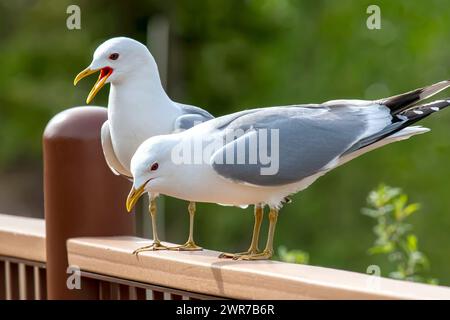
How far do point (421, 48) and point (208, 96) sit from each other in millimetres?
1372

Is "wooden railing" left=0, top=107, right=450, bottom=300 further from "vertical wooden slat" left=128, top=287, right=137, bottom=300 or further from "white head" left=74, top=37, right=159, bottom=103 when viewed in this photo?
"white head" left=74, top=37, right=159, bottom=103

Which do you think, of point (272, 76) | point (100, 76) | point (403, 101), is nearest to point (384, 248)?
point (403, 101)

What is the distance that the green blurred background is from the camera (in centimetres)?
553

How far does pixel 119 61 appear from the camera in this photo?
1.81 meters

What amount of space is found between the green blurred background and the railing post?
348 centimetres

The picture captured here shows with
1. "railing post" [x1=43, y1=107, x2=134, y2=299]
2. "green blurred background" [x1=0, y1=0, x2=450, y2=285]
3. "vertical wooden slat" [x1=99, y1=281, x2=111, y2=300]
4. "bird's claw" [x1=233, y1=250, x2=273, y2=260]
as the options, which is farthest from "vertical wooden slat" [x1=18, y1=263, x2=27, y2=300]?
"green blurred background" [x1=0, y1=0, x2=450, y2=285]

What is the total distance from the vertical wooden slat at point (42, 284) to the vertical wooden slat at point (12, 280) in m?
0.09

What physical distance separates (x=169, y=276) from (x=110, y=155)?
0.31 metres

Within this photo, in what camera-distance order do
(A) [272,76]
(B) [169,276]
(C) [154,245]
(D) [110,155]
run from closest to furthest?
(B) [169,276], (C) [154,245], (D) [110,155], (A) [272,76]

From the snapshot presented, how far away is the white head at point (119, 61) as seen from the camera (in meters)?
1.82

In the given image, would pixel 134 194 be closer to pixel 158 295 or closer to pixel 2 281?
pixel 158 295

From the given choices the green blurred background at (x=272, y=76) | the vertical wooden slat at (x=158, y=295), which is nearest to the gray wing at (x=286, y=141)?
the vertical wooden slat at (x=158, y=295)
